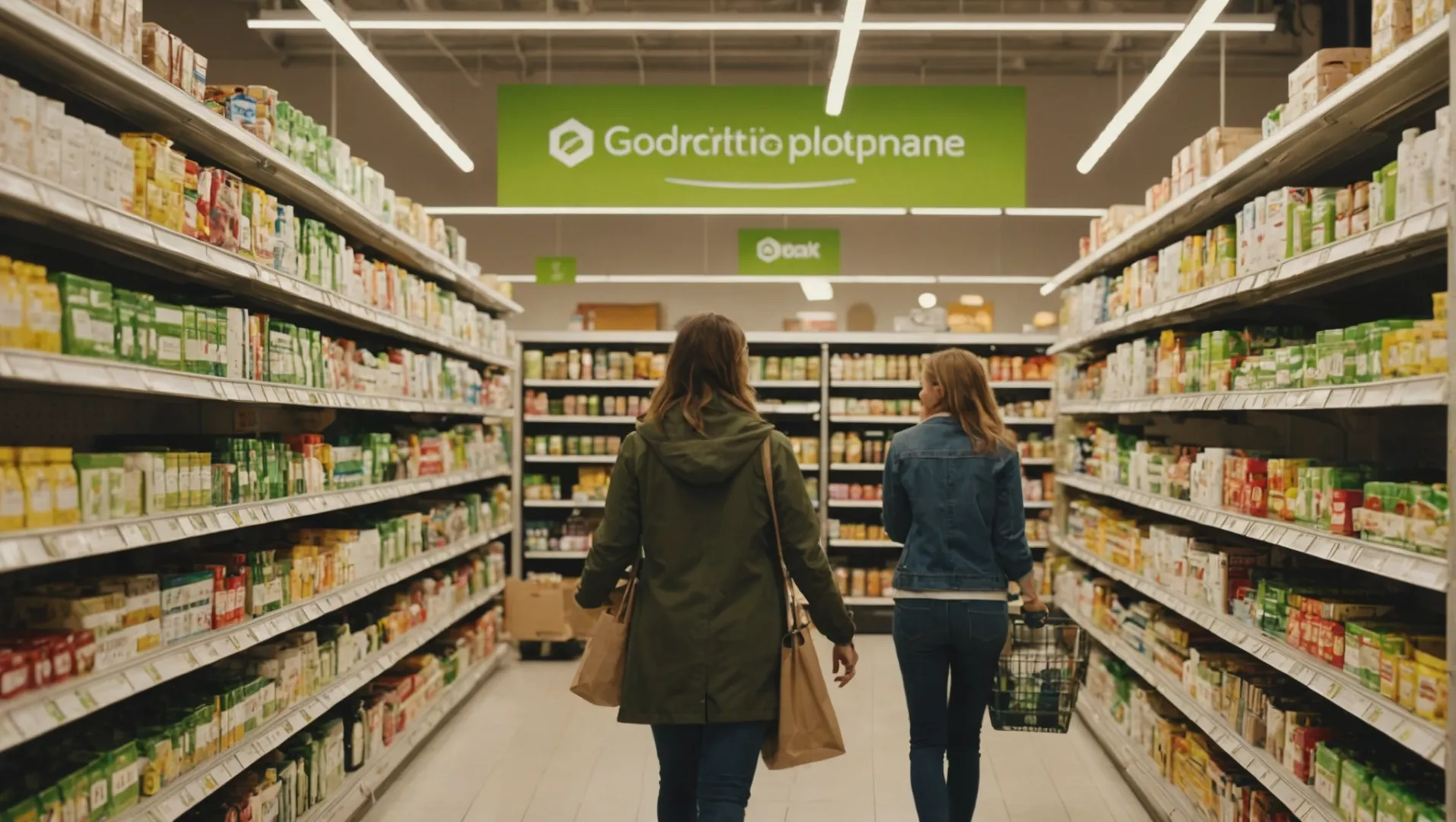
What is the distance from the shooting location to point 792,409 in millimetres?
9172

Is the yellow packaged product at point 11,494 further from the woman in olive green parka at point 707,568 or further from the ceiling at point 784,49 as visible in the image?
the ceiling at point 784,49

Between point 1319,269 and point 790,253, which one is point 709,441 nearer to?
point 1319,269

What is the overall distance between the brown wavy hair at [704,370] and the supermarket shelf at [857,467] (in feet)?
20.7

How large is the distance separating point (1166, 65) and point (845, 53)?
5.49 feet

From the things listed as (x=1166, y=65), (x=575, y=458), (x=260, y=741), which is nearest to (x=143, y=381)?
(x=260, y=741)

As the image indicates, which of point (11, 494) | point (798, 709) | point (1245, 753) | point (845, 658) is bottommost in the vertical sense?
point (1245, 753)

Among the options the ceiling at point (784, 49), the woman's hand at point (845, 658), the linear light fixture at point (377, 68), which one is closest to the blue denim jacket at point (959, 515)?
the woman's hand at point (845, 658)

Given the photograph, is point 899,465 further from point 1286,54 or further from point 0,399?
point 1286,54

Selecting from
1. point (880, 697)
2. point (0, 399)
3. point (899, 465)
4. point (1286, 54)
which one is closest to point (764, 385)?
point (880, 697)

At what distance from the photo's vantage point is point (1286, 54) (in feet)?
42.7

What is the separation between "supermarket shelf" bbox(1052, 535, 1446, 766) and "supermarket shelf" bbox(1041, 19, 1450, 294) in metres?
1.63

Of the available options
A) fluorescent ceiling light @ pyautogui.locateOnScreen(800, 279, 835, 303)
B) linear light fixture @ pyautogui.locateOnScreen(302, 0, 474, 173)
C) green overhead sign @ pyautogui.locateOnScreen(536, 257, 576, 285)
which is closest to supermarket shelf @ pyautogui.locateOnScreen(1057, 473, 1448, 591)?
linear light fixture @ pyautogui.locateOnScreen(302, 0, 474, 173)

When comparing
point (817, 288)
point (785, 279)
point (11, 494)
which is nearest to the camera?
point (11, 494)

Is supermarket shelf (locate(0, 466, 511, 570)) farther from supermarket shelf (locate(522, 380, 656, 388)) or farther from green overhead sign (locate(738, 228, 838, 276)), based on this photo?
green overhead sign (locate(738, 228, 838, 276))
